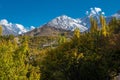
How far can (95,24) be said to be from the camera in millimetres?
86562

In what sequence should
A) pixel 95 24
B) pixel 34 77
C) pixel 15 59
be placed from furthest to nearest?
pixel 95 24 → pixel 34 77 → pixel 15 59

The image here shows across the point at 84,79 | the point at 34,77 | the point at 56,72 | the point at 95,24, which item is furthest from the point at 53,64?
the point at 34,77

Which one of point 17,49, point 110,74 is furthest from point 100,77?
point 17,49

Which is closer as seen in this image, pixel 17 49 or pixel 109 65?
pixel 17 49

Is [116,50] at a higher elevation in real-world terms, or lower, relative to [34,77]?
higher

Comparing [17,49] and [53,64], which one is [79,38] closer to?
[53,64]

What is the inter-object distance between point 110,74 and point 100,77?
2407mm

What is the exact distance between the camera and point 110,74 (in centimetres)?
6894

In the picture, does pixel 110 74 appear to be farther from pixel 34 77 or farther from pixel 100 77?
pixel 34 77

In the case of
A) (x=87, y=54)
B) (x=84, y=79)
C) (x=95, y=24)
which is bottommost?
(x=84, y=79)

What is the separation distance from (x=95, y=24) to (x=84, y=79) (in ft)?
67.7

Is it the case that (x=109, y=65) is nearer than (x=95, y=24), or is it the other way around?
(x=109, y=65)

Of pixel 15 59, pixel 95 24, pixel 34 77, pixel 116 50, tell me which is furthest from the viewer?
pixel 95 24

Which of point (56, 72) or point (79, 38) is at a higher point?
point (79, 38)
